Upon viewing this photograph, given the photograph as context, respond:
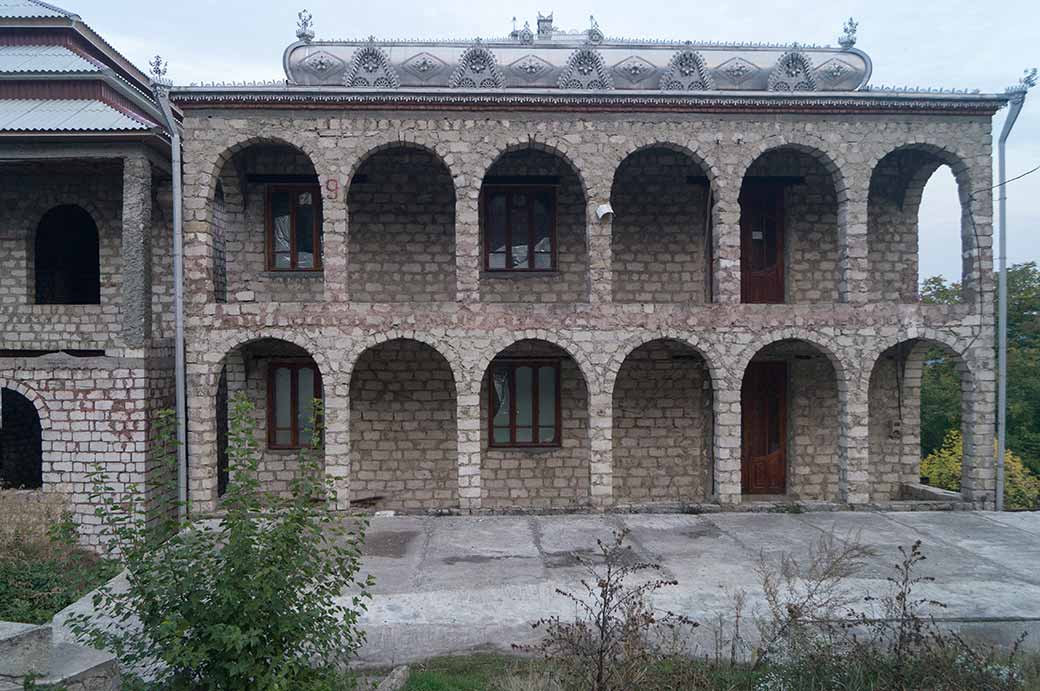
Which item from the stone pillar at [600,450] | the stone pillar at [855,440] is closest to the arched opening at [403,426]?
the stone pillar at [600,450]

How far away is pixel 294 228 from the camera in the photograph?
12.8 metres

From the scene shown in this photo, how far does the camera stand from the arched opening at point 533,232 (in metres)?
12.9

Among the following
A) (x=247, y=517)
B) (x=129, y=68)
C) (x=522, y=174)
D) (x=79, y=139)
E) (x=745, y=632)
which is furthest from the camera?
(x=129, y=68)

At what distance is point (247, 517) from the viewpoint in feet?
16.2

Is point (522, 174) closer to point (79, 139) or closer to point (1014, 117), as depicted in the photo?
point (79, 139)

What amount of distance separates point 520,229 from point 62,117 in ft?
27.2

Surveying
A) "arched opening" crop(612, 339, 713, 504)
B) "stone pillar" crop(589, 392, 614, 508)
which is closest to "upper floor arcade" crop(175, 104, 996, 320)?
"arched opening" crop(612, 339, 713, 504)

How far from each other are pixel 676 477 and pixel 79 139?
1222 centimetres

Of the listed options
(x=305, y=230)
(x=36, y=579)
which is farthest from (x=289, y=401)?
(x=36, y=579)

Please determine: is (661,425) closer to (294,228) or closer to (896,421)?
(896,421)

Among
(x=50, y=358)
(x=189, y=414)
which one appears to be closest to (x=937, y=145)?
(x=189, y=414)

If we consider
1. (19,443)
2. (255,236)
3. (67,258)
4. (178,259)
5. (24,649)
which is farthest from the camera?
(19,443)

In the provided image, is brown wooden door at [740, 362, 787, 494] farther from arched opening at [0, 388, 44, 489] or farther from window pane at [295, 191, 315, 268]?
arched opening at [0, 388, 44, 489]

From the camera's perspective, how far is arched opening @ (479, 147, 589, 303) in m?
12.9
